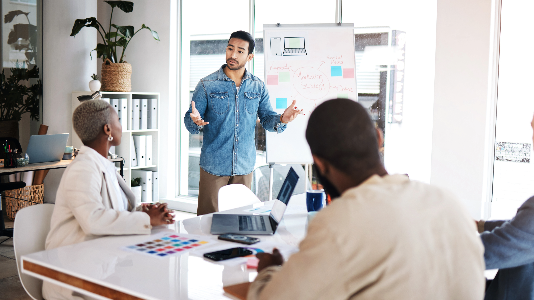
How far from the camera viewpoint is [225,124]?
3357mm

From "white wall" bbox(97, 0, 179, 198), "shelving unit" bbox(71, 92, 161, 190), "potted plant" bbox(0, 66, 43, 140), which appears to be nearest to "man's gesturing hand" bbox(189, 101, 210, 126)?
"shelving unit" bbox(71, 92, 161, 190)

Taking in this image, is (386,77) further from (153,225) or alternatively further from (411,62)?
(153,225)

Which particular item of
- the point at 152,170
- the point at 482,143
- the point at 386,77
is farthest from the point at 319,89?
the point at 152,170

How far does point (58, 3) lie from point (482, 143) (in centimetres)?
448

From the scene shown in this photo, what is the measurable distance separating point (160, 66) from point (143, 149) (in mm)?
1033

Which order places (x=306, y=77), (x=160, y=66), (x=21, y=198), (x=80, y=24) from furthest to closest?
(x=160, y=66)
(x=80, y=24)
(x=21, y=198)
(x=306, y=77)

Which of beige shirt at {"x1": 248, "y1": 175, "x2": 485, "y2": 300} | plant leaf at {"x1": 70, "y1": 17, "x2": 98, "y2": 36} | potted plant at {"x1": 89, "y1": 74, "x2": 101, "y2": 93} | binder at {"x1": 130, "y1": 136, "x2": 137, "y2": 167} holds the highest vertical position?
plant leaf at {"x1": 70, "y1": 17, "x2": 98, "y2": 36}

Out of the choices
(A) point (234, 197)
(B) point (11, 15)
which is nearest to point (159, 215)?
(A) point (234, 197)

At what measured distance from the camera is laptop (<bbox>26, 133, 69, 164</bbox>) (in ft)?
13.5

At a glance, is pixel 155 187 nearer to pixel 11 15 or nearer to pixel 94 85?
pixel 94 85

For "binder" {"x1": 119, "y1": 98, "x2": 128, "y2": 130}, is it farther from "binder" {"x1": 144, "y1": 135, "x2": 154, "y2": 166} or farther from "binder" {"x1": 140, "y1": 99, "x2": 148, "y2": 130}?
"binder" {"x1": 144, "y1": 135, "x2": 154, "y2": 166}

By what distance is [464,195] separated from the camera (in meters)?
4.12

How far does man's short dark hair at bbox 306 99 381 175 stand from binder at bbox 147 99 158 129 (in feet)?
16.0

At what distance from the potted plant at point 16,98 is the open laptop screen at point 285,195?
4468 millimetres
